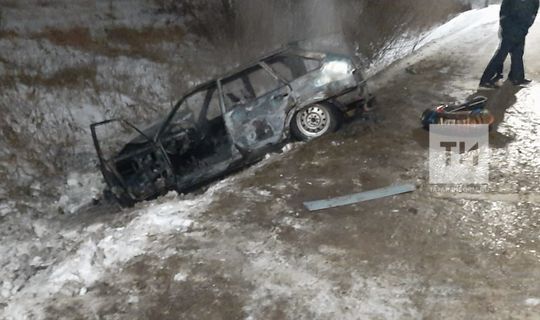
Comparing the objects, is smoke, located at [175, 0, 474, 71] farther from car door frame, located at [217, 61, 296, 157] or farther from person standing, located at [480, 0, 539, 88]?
A: car door frame, located at [217, 61, 296, 157]

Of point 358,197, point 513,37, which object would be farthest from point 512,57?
point 358,197

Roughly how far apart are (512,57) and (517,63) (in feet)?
0.43

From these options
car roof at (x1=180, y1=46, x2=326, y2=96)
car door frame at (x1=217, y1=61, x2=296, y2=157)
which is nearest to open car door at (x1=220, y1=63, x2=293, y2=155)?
car door frame at (x1=217, y1=61, x2=296, y2=157)

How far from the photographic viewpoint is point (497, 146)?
6.57m

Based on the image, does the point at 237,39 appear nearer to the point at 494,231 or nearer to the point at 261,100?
the point at 261,100

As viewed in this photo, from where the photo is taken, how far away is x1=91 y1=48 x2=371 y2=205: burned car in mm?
7133

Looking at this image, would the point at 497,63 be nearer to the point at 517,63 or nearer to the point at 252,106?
the point at 517,63

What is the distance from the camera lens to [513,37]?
7953 millimetres

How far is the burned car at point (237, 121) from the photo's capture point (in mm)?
7133

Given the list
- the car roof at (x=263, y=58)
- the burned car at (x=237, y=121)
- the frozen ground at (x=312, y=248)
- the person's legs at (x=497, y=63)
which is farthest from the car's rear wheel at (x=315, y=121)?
the person's legs at (x=497, y=63)

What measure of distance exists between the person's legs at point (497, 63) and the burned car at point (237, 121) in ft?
8.38

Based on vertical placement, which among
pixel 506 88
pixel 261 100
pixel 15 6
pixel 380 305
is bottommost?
pixel 380 305

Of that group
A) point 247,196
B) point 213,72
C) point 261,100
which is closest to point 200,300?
point 247,196

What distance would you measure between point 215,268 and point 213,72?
28.3 ft
